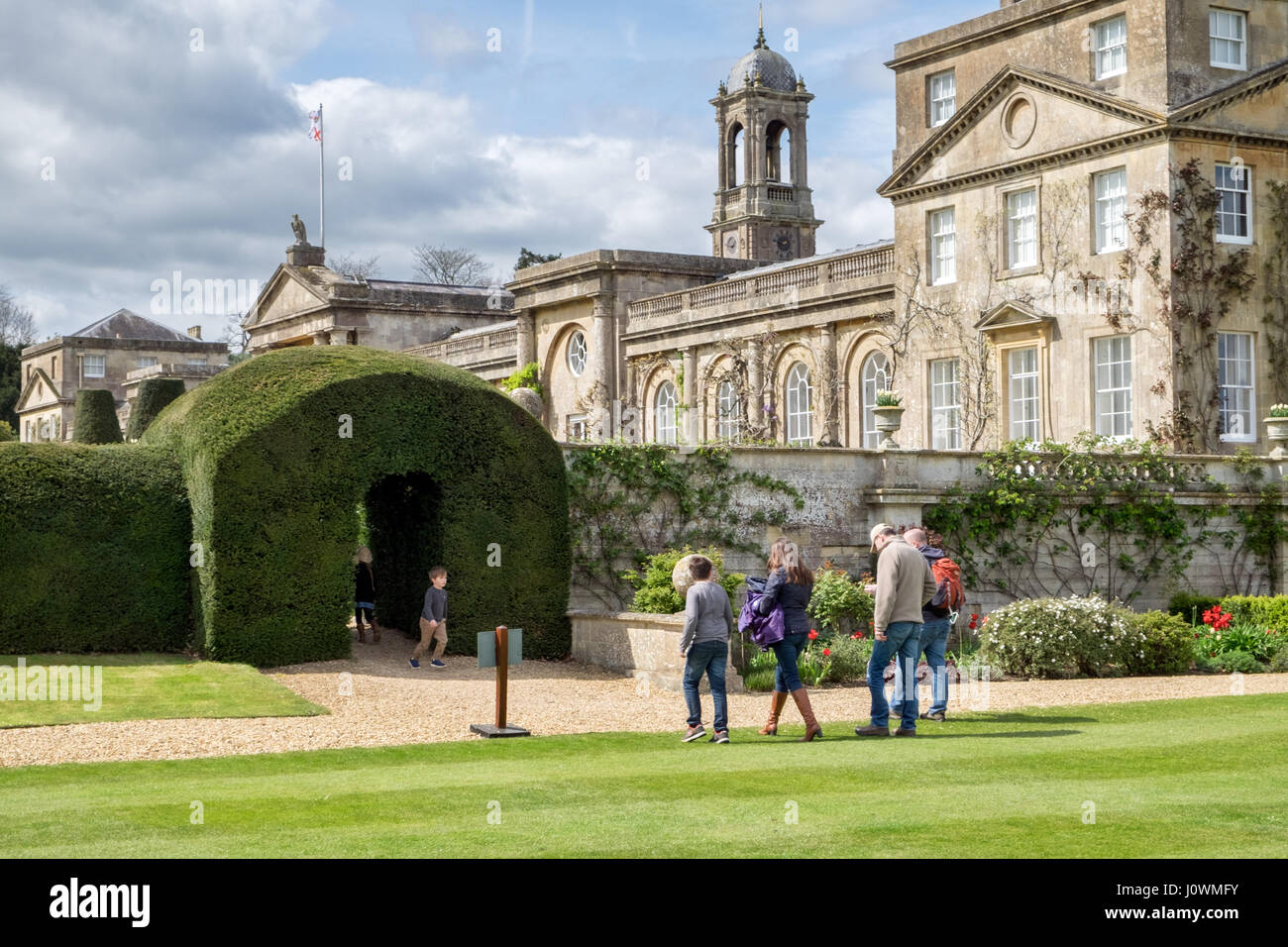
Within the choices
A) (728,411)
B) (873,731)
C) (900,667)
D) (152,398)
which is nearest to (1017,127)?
(728,411)

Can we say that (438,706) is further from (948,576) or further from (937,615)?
(948,576)

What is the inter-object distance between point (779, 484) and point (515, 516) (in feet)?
17.2

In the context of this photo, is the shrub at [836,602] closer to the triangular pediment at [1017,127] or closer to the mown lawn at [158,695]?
the mown lawn at [158,695]

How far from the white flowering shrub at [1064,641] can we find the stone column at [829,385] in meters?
16.3

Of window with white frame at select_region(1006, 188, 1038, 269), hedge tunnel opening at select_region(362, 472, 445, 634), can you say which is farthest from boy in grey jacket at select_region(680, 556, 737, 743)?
window with white frame at select_region(1006, 188, 1038, 269)

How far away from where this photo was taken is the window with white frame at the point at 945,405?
107 ft

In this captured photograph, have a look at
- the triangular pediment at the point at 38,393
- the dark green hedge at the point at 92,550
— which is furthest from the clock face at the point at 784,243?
the dark green hedge at the point at 92,550

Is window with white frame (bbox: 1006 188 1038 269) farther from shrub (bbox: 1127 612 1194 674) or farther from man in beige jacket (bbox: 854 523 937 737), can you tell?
man in beige jacket (bbox: 854 523 937 737)

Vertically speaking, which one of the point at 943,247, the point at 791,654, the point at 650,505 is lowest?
the point at 791,654

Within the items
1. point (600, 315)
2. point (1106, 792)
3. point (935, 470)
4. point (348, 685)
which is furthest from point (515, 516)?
point (600, 315)

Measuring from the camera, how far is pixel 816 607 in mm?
22172

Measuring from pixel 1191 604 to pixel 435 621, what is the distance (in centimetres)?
1279

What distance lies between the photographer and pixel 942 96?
33406 mm
